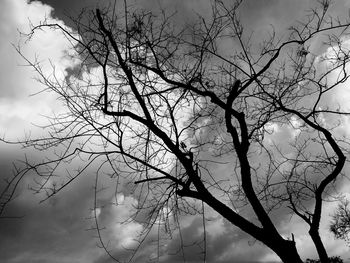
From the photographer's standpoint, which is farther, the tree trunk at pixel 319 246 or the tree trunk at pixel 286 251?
the tree trunk at pixel 319 246

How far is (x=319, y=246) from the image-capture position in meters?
5.97

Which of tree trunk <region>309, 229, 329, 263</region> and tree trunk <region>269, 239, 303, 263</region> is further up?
tree trunk <region>309, 229, 329, 263</region>

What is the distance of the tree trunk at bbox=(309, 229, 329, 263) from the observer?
19.3ft

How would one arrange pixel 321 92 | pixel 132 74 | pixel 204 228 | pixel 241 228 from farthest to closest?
pixel 321 92 → pixel 132 74 → pixel 204 228 → pixel 241 228

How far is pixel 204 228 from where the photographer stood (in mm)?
5465

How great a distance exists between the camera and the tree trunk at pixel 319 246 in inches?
231

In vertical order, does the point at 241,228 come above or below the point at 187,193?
below

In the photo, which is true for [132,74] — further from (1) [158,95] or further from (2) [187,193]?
(2) [187,193]

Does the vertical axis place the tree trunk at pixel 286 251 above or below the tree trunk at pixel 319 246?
below

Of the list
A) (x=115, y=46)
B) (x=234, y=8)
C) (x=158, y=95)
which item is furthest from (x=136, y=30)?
(x=234, y=8)

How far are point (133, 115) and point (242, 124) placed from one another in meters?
1.75

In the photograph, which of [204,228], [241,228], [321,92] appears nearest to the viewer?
[241,228]

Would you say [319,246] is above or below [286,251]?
above

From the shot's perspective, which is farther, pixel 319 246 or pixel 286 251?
pixel 319 246
